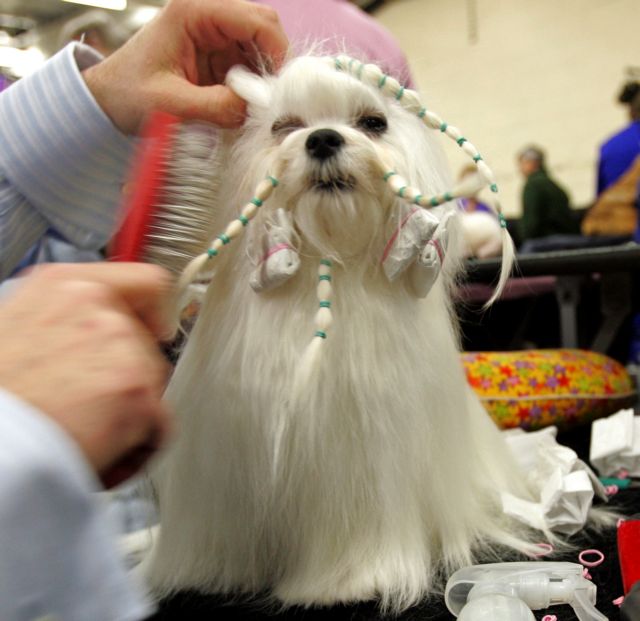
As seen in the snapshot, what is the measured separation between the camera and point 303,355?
727 millimetres

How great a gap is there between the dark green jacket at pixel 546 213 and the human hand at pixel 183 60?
325 cm

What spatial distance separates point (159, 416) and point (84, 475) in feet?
0.22

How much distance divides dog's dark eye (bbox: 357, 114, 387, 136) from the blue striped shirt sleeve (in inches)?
11.5

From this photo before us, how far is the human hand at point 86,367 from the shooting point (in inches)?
13.7

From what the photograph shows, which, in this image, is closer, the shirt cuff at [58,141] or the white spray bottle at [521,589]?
the white spray bottle at [521,589]

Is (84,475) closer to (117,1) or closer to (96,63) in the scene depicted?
(96,63)

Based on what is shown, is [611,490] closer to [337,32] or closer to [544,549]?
[544,549]

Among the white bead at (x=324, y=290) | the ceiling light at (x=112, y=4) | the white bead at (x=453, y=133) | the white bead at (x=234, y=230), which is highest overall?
the white bead at (x=453, y=133)

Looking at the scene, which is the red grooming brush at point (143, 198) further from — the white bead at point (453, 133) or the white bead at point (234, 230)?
the white bead at point (453, 133)

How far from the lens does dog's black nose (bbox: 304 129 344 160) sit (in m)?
0.73

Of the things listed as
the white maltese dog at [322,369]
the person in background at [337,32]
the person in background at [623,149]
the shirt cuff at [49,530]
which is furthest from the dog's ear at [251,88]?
the person in background at [623,149]

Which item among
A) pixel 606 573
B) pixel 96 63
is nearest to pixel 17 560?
pixel 606 573

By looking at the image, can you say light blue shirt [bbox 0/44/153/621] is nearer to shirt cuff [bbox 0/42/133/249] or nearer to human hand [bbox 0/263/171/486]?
human hand [bbox 0/263/171/486]

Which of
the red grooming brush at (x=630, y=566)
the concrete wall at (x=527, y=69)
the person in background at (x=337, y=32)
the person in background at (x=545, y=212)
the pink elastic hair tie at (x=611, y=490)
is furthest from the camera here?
the concrete wall at (x=527, y=69)
